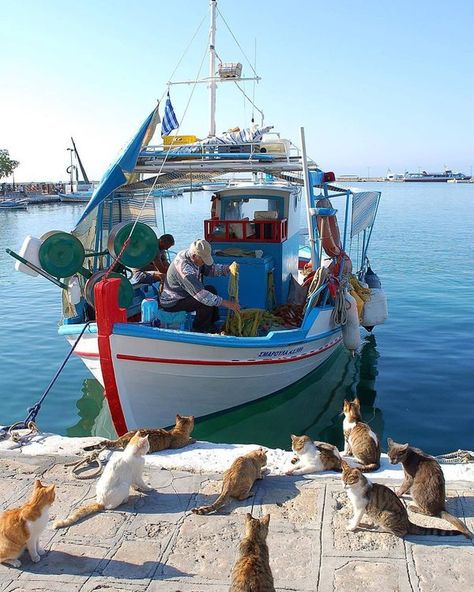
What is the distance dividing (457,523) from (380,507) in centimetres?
56

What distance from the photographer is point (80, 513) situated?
4.61 m

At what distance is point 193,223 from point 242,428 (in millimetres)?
34657

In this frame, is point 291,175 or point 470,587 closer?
point 470,587

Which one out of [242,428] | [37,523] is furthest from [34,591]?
[242,428]

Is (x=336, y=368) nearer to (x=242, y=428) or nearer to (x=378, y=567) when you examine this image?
(x=242, y=428)

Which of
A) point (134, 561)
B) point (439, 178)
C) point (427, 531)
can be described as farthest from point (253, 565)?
point (439, 178)

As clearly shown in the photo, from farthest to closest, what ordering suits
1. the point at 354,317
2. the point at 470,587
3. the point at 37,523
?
the point at 354,317 → the point at 37,523 → the point at 470,587

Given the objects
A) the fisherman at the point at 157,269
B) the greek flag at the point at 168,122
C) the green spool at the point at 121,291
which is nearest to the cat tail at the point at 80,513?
the green spool at the point at 121,291

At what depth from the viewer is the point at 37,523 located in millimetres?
4043

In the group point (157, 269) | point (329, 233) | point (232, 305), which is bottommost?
point (232, 305)

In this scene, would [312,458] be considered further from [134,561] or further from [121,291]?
[121,291]

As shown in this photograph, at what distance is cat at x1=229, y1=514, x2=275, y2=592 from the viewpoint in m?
3.39

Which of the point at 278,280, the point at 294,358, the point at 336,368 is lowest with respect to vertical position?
the point at 336,368

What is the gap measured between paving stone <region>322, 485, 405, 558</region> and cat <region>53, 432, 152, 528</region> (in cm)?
158
